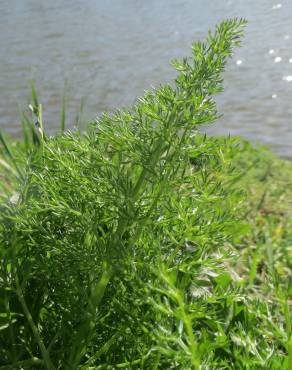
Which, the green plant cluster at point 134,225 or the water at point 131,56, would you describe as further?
the water at point 131,56

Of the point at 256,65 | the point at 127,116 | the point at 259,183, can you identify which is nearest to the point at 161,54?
the point at 256,65

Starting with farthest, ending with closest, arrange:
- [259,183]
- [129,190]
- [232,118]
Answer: [232,118], [259,183], [129,190]

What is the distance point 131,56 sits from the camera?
8.30 m

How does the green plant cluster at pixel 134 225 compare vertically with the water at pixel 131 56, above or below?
above

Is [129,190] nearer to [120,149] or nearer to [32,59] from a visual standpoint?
[120,149]

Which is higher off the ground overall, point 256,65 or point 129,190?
point 129,190

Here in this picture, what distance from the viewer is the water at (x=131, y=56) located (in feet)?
21.2

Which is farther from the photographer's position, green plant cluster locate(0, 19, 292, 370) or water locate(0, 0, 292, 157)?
water locate(0, 0, 292, 157)

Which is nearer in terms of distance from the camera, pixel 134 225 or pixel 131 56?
pixel 134 225

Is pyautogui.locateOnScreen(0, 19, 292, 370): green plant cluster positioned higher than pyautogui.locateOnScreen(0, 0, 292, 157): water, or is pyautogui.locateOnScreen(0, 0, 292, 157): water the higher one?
pyautogui.locateOnScreen(0, 19, 292, 370): green plant cluster

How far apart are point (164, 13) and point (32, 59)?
2.78 metres

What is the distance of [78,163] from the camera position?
1291 mm

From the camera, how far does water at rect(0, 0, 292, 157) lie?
6.45 metres

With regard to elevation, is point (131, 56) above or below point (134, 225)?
below
